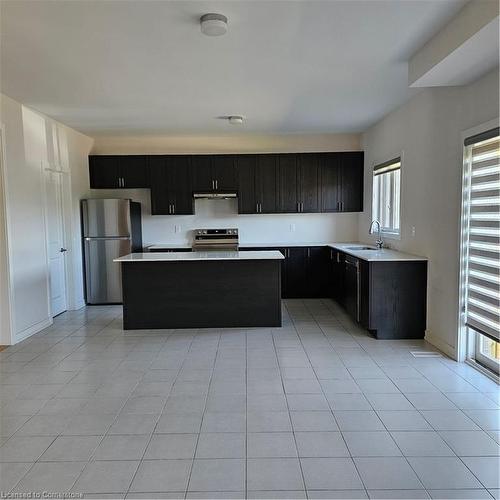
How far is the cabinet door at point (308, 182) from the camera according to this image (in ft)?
21.7

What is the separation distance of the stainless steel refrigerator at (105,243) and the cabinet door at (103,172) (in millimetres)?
533

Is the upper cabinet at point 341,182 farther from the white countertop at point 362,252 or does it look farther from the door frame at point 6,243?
the door frame at point 6,243

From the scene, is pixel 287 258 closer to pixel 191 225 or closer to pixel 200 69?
pixel 191 225

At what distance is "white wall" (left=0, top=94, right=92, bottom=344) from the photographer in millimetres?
4371

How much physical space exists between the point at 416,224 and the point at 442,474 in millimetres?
2933

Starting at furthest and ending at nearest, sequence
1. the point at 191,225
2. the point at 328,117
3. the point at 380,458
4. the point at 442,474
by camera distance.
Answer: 1. the point at 191,225
2. the point at 328,117
3. the point at 380,458
4. the point at 442,474

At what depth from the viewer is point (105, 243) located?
6270mm

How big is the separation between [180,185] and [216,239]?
1.09 metres

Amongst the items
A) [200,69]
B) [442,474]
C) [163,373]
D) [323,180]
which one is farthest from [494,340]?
[323,180]

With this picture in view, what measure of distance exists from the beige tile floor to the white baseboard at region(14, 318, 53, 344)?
0.22m

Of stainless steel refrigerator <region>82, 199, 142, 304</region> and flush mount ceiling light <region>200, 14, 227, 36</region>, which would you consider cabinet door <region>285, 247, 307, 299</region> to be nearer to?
stainless steel refrigerator <region>82, 199, 142, 304</region>

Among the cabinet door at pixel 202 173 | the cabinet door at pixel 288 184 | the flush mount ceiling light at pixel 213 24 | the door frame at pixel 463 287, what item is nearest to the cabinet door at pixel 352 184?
the cabinet door at pixel 288 184

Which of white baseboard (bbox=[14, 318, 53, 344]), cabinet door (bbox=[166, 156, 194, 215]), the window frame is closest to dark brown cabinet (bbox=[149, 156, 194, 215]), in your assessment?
cabinet door (bbox=[166, 156, 194, 215])

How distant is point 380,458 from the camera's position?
2232 mm
